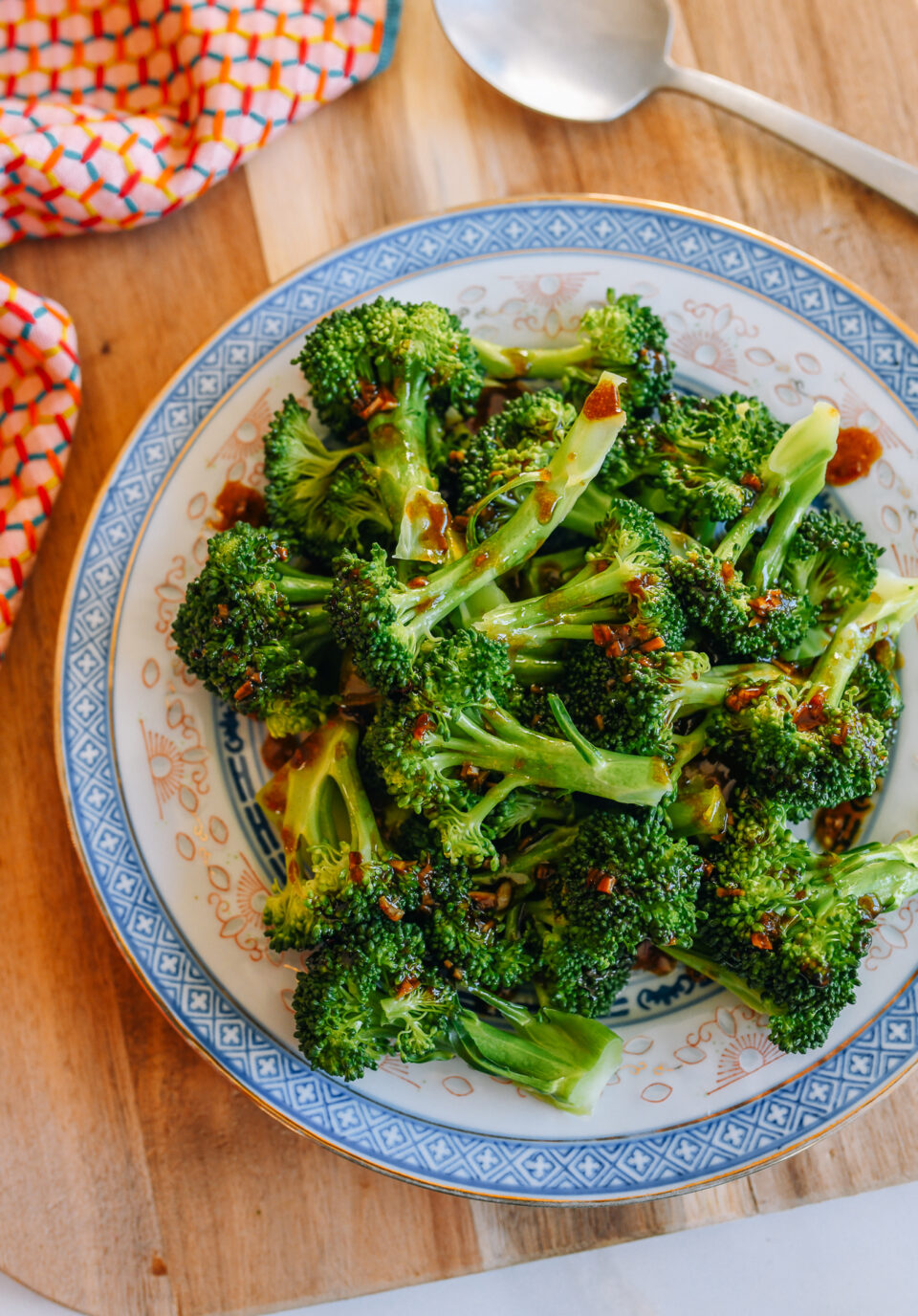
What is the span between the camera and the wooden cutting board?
2.53 m

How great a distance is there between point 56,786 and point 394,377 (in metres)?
1.53

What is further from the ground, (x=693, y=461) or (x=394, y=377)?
(x=693, y=461)

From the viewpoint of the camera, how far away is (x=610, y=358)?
8.06 feet

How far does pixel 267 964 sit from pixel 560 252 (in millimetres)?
2149

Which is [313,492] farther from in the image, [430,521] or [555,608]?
[555,608]

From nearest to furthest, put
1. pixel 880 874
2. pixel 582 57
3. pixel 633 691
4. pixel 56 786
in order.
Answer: pixel 633 691 < pixel 880 874 < pixel 56 786 < pixel 582 57

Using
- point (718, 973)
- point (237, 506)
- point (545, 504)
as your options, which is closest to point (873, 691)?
point (718, 973)

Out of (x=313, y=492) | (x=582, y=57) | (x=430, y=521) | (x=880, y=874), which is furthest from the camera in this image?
(x=582, y=57)

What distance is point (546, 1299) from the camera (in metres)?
2.70

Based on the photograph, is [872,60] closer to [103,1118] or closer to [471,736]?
[471,736]

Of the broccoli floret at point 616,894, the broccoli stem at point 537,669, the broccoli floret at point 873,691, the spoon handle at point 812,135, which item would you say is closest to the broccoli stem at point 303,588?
the broccoli stem at point 537,669

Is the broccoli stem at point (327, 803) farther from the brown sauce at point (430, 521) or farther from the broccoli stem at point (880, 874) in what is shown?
the broccoli stem at point (880, 874)

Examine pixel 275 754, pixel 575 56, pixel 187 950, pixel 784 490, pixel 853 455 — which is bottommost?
pixel 187 950

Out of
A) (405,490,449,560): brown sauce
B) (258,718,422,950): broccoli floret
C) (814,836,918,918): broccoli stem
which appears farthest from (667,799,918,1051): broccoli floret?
(405,490,449,560): brown sauce
